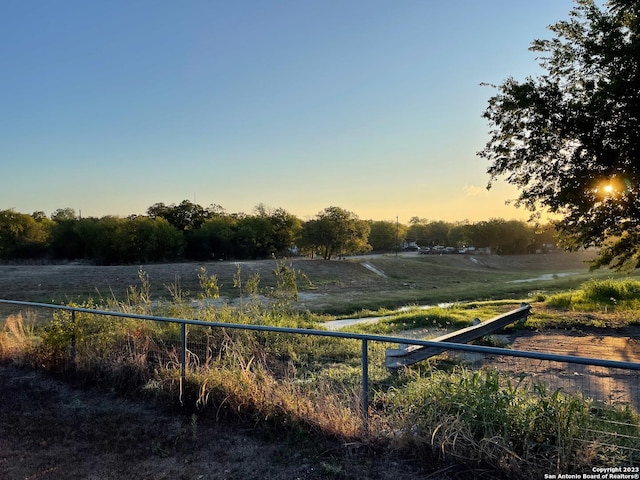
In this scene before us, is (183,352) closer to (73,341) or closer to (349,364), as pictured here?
(73,341)

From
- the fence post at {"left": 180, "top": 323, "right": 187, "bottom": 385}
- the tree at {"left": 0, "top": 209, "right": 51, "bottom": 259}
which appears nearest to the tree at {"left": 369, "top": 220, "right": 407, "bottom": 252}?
the tree at {"left": 0, "top": 209, "right": 51, "bottom": 259}

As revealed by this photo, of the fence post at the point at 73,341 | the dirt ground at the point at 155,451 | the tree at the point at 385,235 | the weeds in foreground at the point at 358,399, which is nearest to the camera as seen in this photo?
the weeds in foreground at the point at 358,399

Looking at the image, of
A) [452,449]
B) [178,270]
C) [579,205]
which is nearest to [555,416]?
[452,449]

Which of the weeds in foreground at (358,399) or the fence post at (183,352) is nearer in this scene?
the weeds in foreground at (358,399)

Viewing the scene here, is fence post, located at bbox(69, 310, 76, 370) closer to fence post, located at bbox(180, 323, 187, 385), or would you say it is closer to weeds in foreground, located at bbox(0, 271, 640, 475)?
weeds in foreground, located at bbox(0, 271, 640, 475)

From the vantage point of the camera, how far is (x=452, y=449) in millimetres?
3682

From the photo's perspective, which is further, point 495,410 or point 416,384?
point 416,384

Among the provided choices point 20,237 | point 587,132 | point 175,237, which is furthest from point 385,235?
point 587,132

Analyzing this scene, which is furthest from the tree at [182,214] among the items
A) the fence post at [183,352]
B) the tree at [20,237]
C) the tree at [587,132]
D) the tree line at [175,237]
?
the fence post at [183,352]

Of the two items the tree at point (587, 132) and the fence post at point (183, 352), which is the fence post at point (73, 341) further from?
the tree at point (587, 132)

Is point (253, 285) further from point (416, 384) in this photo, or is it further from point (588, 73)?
point (588, 73)

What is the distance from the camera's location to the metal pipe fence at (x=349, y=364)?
4.17 m

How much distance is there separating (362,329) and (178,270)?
25602 millimetres

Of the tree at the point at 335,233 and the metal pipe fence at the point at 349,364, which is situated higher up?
the tree at the point at 335,233
